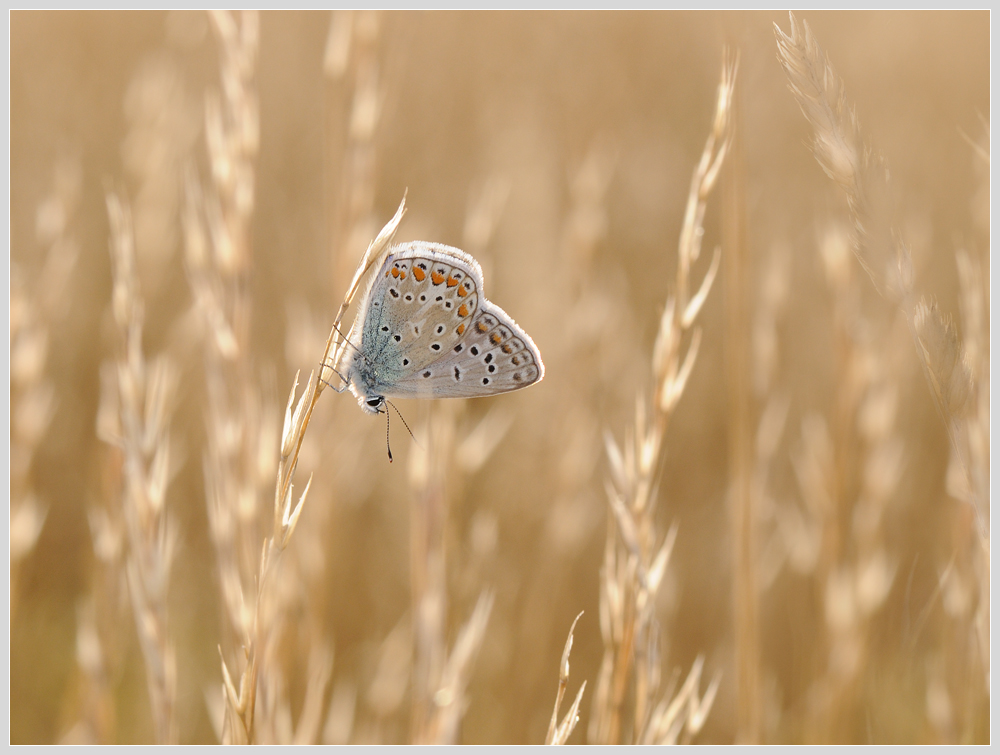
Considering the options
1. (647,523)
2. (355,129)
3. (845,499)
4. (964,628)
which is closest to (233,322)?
(355,129)

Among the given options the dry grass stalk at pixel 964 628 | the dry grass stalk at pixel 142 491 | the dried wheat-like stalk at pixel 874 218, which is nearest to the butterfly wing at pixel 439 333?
the dry grass stalk at pixel 142 491

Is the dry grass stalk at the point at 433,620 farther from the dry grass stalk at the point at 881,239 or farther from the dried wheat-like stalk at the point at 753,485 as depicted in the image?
the dry grass stalk at the point at 881,239

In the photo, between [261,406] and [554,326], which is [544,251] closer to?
[554,326]

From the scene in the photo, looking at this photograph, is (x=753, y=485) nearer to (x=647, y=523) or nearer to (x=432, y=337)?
(x=647, y=523)

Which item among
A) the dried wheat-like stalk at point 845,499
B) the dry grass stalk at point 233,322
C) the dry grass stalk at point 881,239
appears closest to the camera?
the dry grass stalk at point 881,239

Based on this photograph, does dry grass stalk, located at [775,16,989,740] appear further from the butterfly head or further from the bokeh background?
the butterfly head

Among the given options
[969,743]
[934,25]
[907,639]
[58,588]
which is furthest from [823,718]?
[934,25]

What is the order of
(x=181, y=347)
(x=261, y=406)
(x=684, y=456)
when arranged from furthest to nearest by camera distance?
1. (x=684, y=456)
2. (x=181, y=347)
3. (x=261, y=406)

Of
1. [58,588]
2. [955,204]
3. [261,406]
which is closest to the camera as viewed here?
[261,406]
